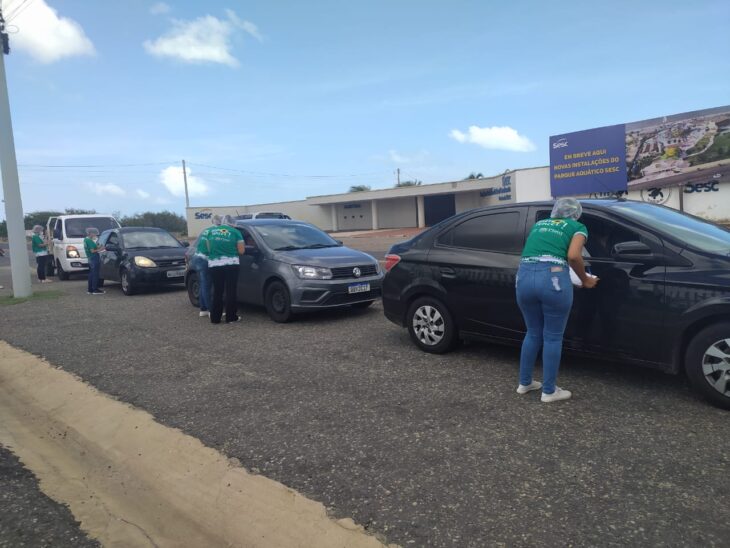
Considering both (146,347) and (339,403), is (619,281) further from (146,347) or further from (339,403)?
(146,347)

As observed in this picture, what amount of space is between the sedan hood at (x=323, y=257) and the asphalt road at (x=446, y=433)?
1295 mm

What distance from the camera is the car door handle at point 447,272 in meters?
5.50

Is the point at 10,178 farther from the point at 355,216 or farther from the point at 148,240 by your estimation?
the point at 355,216

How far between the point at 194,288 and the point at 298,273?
2.94 metres

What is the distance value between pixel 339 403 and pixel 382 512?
1.64m

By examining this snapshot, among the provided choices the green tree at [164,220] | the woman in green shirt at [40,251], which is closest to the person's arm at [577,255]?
the woman in green shirt at [40,251]

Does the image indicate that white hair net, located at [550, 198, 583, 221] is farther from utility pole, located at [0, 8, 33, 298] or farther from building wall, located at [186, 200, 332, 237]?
building wall, located at [186, 200, 332, 237]

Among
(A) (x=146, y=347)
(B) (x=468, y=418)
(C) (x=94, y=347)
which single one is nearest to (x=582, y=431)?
(B) (x=468, y=418)

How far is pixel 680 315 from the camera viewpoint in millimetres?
3984

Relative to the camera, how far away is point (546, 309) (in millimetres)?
4133

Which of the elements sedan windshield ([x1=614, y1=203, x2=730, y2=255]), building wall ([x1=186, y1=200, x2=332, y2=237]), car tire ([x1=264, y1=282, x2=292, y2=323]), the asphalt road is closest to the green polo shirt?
sedan windshield ([x1=614, y1=203, x2=730, y2=255])

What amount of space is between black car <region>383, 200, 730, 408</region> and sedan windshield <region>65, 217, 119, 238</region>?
13.3m

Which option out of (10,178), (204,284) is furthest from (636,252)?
(10,178)

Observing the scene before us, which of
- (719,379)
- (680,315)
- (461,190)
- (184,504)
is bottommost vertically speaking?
(184,504)
